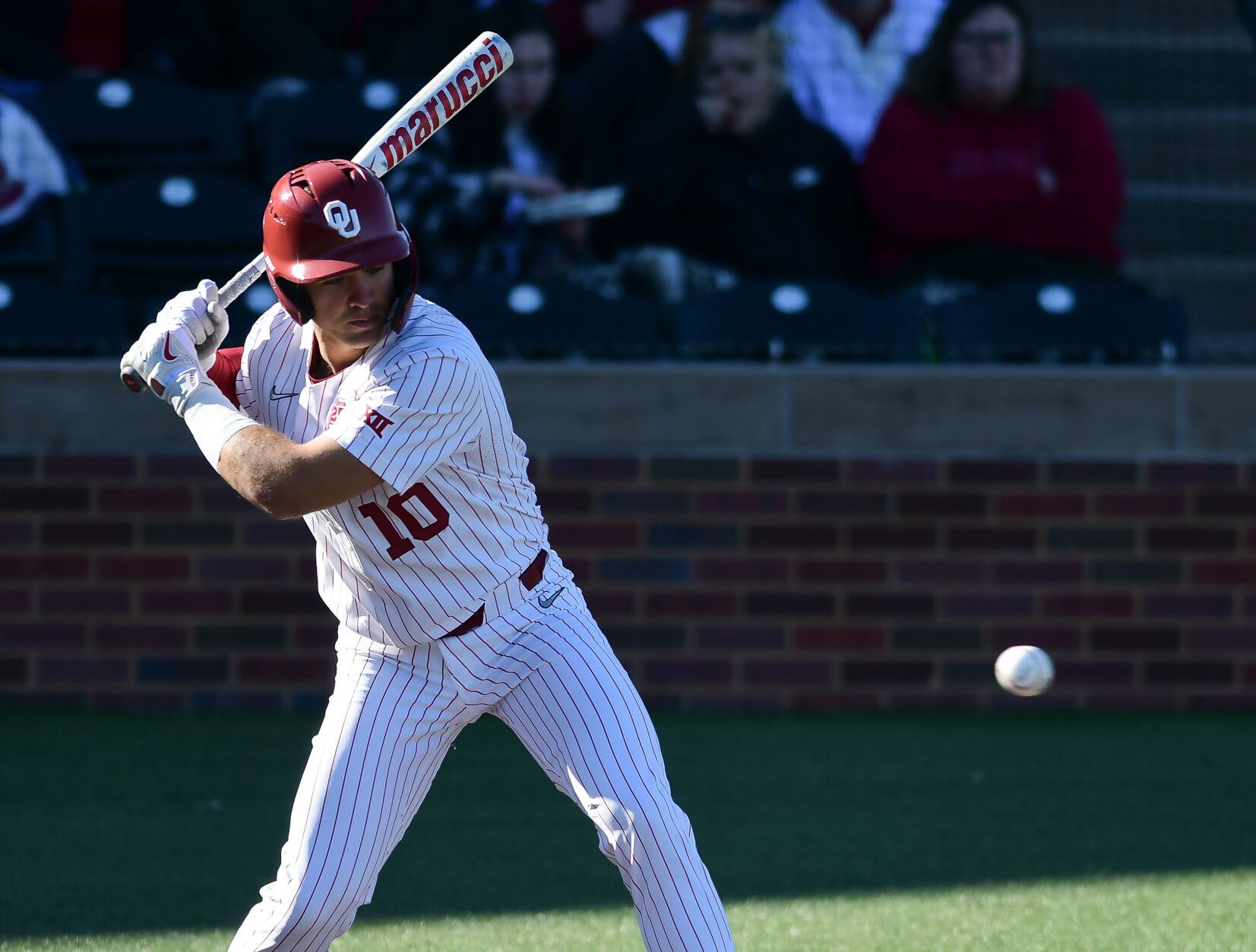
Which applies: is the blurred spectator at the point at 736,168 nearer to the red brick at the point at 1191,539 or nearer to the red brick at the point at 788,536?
the red brick at the point at 788,536

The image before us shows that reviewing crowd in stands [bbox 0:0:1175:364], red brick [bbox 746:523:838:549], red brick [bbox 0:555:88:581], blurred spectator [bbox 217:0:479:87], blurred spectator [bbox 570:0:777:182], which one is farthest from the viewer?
blurred spectator [bbox 217:0:479:87]

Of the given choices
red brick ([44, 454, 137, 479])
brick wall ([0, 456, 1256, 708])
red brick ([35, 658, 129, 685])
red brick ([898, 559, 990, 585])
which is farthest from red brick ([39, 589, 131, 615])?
red brick ([898, 559, 990, 585])

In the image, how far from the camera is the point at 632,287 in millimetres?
5848

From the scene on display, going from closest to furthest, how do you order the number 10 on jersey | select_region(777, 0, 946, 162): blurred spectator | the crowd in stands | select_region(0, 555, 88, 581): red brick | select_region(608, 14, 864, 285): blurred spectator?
1. the number 10 on jersey
2. select_region(0, 555, 88, 581): red brick
3. the crowd in stands
4. select_region(608, 14, 864, 285): blurred spectator
5. select_region(777, 0, 946, 162): blurred spectator

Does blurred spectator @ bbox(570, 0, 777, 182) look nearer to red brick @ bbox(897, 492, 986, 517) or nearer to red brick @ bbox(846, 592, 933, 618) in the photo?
red brick @ bbox(897, 492, 986, 517)

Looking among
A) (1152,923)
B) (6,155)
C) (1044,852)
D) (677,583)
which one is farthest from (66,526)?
(1152,923)

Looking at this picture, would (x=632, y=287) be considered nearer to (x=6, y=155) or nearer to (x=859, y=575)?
(x=859, y=575)

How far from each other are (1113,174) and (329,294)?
4.32 m

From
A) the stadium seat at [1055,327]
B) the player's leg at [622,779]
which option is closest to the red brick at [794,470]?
the stadium seat at [1055,327]

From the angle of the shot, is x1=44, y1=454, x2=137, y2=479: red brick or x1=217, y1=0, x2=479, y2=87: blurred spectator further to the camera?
x1=217, y1=0, x2=479, y2=87: blurred spectator

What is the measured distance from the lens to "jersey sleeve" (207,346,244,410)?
2834 mm

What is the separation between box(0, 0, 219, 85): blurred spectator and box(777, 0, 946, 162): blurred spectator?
2.34 m

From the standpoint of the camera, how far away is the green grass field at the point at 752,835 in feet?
11.1

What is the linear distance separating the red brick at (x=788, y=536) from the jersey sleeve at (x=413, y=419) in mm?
2929
